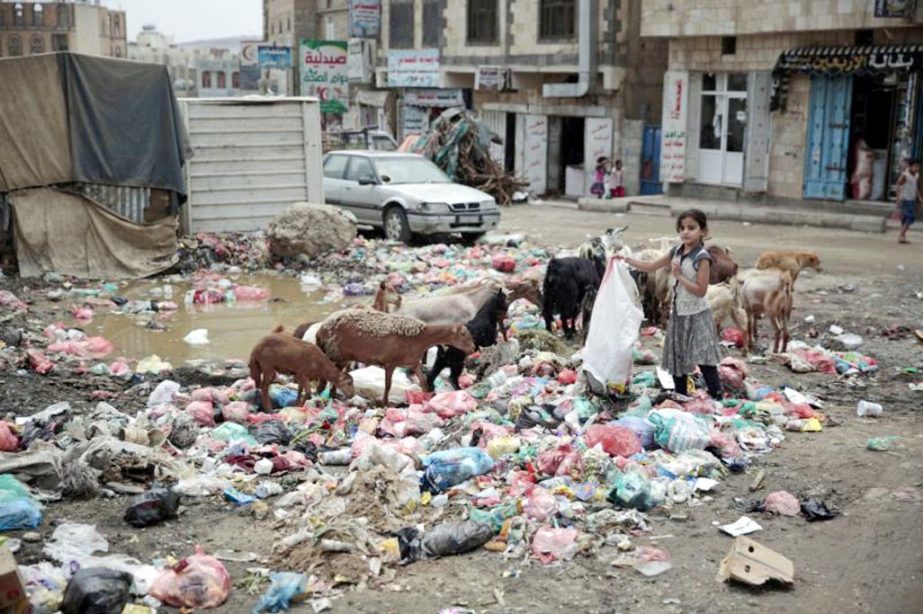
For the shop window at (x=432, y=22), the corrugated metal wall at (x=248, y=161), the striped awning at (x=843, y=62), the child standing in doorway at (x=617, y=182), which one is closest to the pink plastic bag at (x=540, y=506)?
the corrugated metal wall at (x=248, y=161)

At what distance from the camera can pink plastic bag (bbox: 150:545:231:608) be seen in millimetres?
4965

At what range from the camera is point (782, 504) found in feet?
19.7

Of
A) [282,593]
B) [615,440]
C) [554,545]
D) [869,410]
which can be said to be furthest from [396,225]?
[282,593]

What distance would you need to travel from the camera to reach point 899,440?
7.18m

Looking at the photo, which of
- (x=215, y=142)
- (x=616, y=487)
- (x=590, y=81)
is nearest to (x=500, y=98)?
(x=590, y=81)

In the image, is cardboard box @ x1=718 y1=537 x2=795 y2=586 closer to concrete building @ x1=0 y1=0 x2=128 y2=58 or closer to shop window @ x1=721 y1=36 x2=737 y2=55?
shop window @ x1=721 y1=36 x2=737 y2=55

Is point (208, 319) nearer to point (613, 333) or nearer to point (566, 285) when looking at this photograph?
point (566, 285)

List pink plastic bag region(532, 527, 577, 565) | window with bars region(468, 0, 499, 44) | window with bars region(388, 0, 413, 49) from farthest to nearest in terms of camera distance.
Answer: window with bars region(388, 0, 413, 49) → window with bars region(468, 0, 499, 44) → pink plastic bag region(532, 527, 577, 565)

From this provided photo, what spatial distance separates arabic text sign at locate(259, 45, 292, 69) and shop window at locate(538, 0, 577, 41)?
12006mm

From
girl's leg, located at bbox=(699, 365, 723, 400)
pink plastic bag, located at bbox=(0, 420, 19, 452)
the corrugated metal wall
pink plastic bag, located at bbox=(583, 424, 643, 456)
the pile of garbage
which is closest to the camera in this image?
pink plastic bag, located at bbox=(583, 424, 643, 456)

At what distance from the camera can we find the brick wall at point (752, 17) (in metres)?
20.6

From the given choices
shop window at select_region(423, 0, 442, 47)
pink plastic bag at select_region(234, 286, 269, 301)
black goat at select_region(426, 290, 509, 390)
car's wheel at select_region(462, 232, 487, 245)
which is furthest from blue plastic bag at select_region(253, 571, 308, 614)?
shop window at select_region(423, 0, 442, 47)

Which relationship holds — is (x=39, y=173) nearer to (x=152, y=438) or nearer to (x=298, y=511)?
(x=152, y=438)

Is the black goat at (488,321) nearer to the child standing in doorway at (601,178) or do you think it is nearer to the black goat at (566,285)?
the black goat at (566,285)
